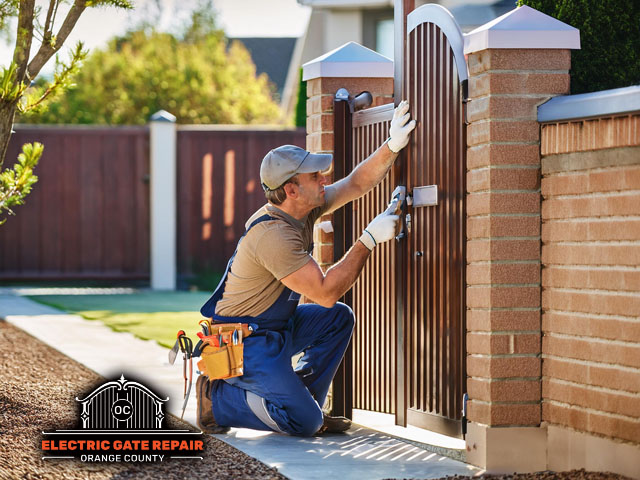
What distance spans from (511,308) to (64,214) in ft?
39.9

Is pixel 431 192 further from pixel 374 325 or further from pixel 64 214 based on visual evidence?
pixel 64 214

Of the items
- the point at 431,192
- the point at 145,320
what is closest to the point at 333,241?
the point at 431,192

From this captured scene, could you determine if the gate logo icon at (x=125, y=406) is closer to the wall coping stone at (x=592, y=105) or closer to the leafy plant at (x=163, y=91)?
the wall coping stone at (x=592, y=105)

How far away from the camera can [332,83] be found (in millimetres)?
6469

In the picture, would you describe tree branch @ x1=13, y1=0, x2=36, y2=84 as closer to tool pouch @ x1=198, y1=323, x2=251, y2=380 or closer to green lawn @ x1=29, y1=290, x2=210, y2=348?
tool pouch @ x1=198, y1=323, x2=251, y2=380

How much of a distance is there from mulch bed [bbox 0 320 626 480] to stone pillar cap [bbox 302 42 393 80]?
7.04ft

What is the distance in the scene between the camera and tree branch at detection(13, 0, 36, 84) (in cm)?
686

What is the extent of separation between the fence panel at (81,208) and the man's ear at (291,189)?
1077cm

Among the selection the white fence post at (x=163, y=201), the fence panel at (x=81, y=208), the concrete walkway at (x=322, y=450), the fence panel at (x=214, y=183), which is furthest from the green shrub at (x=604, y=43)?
the fence panel at (x=81, y=208)

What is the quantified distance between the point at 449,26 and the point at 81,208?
38.1 ft

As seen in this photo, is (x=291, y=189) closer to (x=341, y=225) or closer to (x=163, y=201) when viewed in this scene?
(x=341, y=225)

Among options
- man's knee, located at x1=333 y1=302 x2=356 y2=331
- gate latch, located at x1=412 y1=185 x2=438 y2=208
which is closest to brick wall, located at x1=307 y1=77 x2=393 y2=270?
man's knee, located at x1=333 y1=302 x2=356 y2=331

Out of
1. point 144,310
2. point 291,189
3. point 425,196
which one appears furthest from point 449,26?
point 144,310

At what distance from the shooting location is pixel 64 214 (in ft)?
53.0
